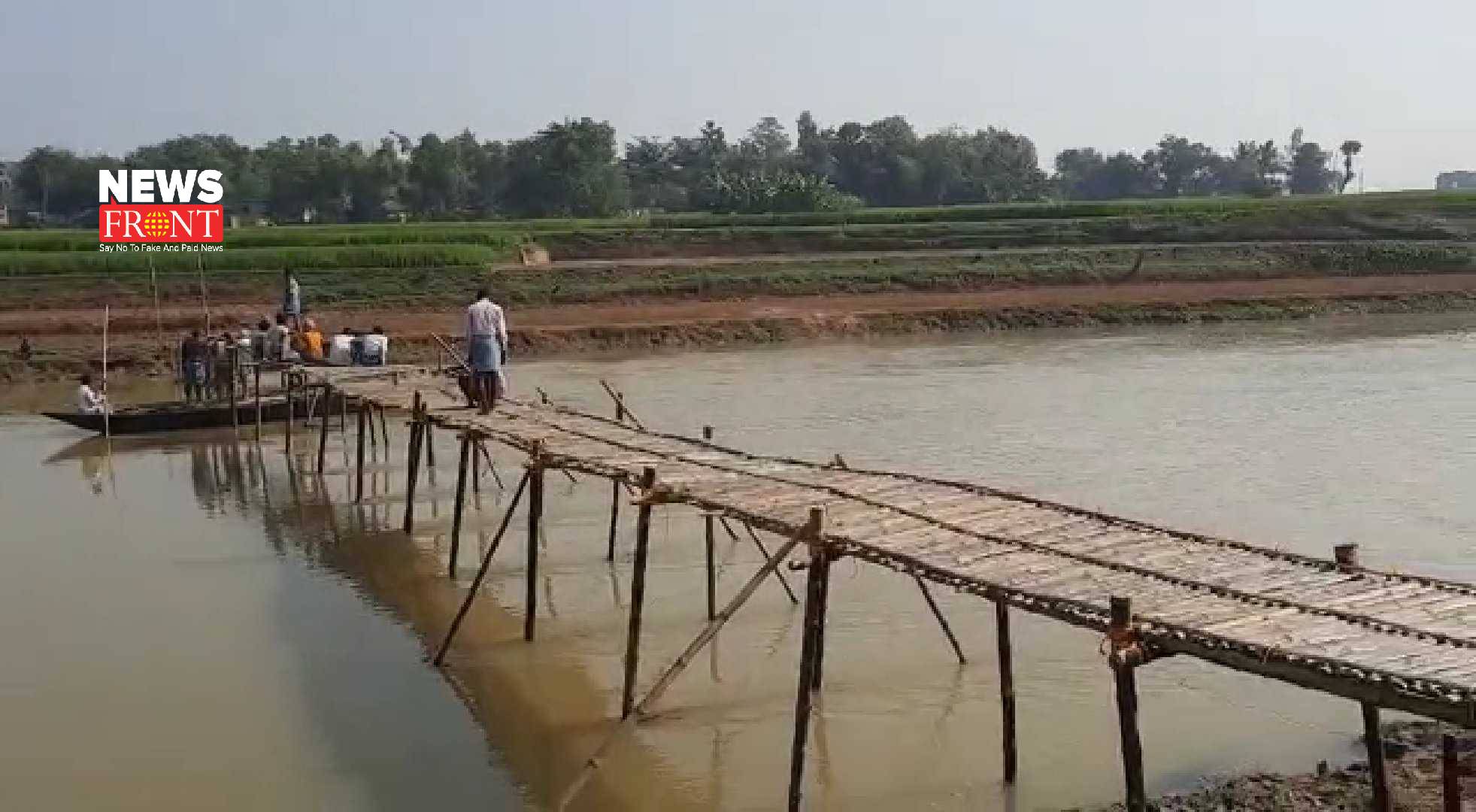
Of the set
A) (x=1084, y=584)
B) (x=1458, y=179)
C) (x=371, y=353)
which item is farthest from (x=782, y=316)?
(x=1458, y=179)

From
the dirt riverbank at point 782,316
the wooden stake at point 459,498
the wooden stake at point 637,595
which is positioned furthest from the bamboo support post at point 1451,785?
the dirt riverbank at point 782,316

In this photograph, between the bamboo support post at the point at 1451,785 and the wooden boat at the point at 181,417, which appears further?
the wooden boat at the point at 181,417

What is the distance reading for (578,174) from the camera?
60.3 m

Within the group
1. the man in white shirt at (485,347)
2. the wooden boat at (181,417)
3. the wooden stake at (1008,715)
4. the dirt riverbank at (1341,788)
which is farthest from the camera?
the wooden boat at (181,417)

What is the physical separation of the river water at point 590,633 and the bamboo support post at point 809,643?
2.49 feet

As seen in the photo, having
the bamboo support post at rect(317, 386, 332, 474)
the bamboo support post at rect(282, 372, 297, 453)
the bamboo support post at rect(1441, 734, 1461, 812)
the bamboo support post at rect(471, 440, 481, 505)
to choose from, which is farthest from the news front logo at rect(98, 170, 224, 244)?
the bamboo support post at rect(1441, 734, 1461, 812)

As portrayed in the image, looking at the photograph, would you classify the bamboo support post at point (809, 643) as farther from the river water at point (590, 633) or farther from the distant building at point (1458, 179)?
the distant building at point (1458, 179)

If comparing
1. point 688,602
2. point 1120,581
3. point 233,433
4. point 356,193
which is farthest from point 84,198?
point 1120,581

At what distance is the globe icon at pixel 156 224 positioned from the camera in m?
39.2

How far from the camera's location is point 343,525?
15.1 meters

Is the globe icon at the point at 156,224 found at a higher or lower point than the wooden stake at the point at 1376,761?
higher

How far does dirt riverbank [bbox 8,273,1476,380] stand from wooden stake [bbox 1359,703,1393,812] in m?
24.1

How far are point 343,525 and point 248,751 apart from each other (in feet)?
20.7

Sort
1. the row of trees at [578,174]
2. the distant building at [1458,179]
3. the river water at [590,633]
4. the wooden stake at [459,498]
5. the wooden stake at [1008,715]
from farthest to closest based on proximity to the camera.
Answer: the distant building at [1458,179]
the row of trees at [578,174]
the wooden stake at [459,498]
the river water at [590,633]
the wooden stake at [1008,715]
